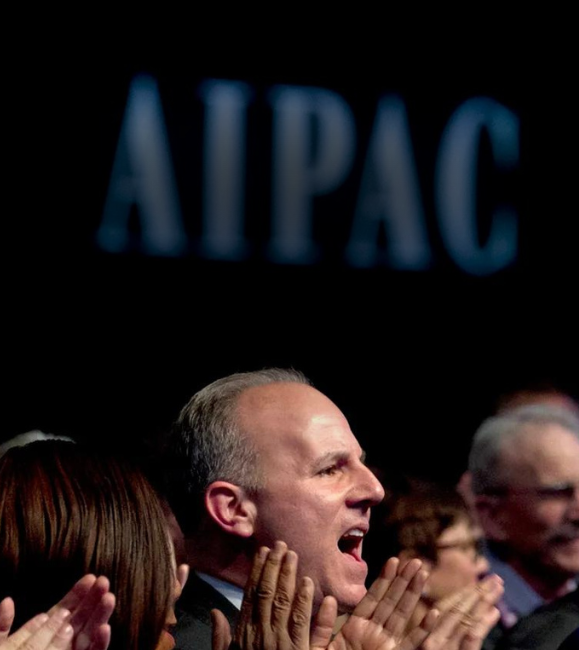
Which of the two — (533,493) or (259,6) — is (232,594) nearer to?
(533,493)

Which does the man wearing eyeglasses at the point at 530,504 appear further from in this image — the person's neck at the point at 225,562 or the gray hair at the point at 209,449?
the person's neck at the point at 225,562

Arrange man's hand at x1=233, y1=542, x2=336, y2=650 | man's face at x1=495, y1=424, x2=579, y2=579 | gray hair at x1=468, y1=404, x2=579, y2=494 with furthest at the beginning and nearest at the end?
gray hair at x1=468, y1=404, x2=579, y2=494 → man's face at x1=495, y1=424, x2=579, y2=579 → man's hand at x1=233, y1=542, x2=336, y2=650

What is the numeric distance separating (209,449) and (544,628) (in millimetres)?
973

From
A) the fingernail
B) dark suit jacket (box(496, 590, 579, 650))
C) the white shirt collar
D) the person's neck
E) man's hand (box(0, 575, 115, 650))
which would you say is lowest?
dark suit jacket (box(496, 590, 579, 650))

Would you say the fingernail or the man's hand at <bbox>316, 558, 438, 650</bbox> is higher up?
the fingernail

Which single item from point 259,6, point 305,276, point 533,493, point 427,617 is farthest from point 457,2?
point 427,617

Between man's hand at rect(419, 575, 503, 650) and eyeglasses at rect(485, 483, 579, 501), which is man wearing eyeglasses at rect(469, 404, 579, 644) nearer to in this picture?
eyeglasses at rect(485, 483, 579, 501)

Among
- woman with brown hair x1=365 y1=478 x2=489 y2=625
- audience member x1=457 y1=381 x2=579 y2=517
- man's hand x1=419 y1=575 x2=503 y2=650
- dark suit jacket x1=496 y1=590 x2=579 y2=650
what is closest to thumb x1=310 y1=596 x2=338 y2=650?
man's hand x1=419 y1=575 x2=503 y2=650

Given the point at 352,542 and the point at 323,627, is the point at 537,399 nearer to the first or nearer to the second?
the point at 352,542

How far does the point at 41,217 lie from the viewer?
5.04 metres

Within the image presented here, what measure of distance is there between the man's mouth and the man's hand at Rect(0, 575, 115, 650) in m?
0.84

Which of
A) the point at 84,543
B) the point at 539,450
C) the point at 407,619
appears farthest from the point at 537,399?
the point at 84,543

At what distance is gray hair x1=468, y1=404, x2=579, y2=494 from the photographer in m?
3.36

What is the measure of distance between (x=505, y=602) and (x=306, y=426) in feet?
3.73
